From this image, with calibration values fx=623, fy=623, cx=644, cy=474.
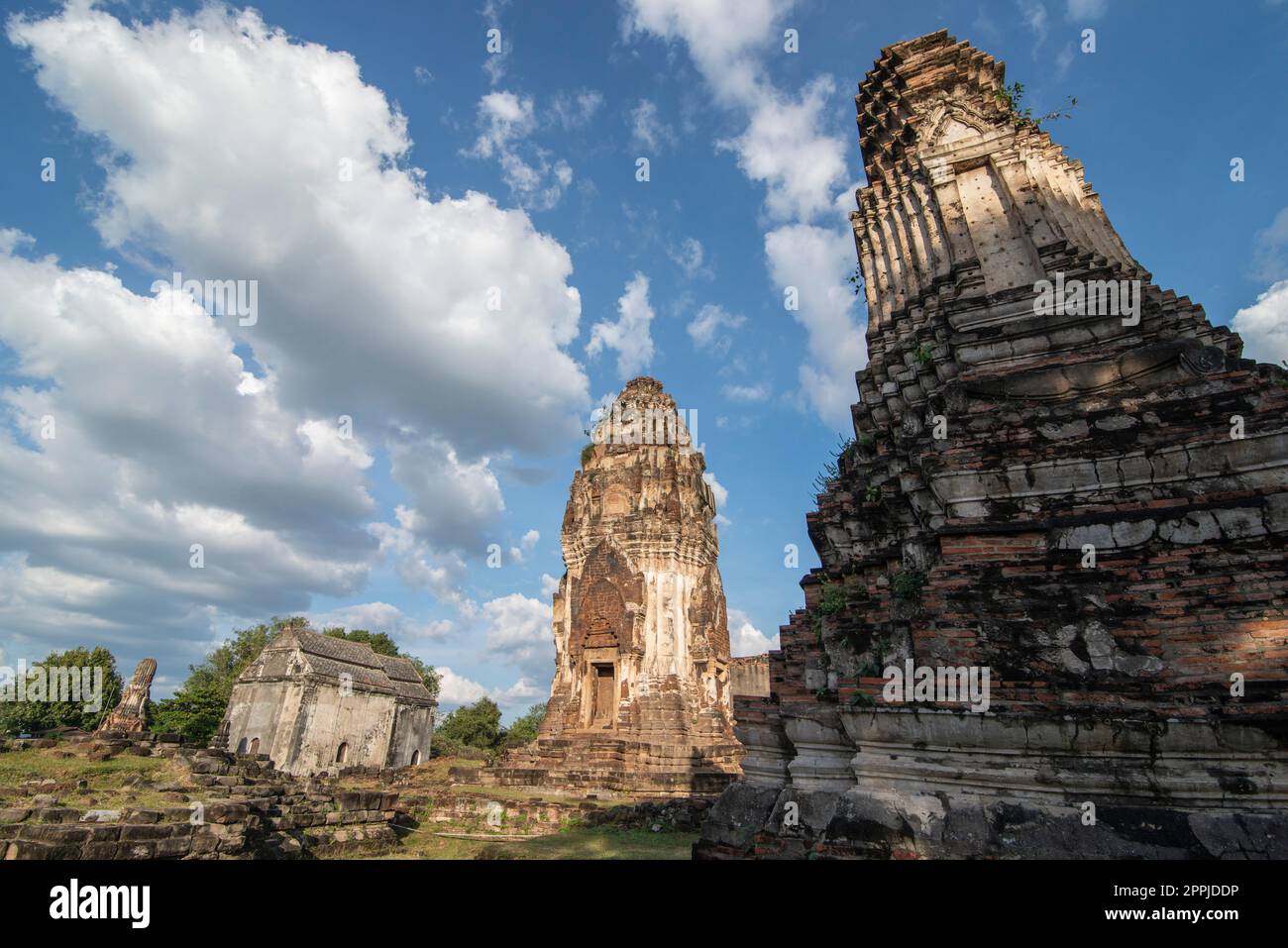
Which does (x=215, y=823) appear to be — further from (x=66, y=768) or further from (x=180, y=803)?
(x=66, y=768)

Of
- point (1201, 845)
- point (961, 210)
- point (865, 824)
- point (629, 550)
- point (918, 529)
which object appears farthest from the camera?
point (629, 550)

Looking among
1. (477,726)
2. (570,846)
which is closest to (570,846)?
(570,846)

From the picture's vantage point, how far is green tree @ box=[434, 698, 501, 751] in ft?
169

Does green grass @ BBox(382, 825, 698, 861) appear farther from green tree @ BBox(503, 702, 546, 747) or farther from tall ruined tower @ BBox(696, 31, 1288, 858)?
green tree @ BBox(503, 702, 546, 747)

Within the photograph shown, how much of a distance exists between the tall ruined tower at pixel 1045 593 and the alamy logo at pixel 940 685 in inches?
0.9

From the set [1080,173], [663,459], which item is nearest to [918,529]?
[1080,173]

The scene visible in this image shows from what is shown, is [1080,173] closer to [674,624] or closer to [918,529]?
[918,529]

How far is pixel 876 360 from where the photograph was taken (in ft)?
30.6

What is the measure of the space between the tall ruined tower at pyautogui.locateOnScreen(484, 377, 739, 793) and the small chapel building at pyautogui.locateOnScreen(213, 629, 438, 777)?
13.4 metres
